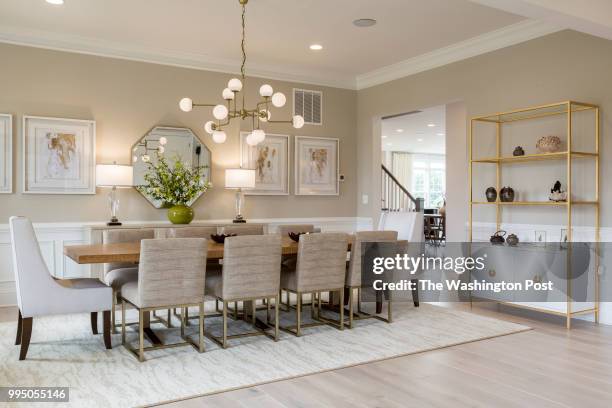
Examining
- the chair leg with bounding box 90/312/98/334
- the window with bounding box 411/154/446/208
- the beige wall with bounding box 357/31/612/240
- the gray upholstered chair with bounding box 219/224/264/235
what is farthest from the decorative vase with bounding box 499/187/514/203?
the window with bounding box 411/154/446/208

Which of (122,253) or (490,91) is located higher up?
(490,91)

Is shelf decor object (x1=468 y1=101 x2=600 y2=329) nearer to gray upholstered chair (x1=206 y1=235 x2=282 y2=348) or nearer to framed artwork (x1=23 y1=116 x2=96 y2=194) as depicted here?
gray upholstered chair (x1=206 y1=235 x2=282 y2=348)

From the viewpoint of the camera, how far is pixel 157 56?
6.02 meters

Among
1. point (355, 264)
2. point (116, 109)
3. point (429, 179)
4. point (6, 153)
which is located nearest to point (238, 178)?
point (116, 109)

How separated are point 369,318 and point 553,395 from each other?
202 centimetres

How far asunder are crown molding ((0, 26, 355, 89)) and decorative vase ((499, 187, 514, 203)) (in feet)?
9.45

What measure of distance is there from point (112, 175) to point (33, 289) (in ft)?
6.80

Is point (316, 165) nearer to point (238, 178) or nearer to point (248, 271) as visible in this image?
point (238, 178)

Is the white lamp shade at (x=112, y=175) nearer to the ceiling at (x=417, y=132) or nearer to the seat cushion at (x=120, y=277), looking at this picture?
the seat cushion at (x=120, y=277)

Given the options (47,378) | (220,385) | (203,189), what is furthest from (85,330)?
(203,189)

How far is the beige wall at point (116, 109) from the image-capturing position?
539 centimetres

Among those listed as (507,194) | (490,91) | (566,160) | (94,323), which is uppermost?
(490,91)

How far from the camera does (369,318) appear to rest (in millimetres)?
4840

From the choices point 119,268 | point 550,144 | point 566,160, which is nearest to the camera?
point 119,268
